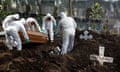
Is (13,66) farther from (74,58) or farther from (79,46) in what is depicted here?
(79,46)

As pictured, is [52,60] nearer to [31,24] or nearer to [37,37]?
[37,37]

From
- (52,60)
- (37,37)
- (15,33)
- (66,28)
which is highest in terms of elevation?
(66,28)

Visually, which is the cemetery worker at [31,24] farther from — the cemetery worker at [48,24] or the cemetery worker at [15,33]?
the cemetery worker at [15,33]

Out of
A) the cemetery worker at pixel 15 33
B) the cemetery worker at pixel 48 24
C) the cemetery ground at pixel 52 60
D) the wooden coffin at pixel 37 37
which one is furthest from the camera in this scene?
the cemetery worker at pixel 48 24

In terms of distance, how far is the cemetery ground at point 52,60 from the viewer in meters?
10.7

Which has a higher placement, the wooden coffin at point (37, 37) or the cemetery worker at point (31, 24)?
the cemetery worker at point (31, 24)

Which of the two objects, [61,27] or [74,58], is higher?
[61,27]

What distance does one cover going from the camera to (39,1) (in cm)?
3016

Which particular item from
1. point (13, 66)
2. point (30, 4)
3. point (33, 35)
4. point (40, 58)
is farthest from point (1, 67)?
point (30, 4)

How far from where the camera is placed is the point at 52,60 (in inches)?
459

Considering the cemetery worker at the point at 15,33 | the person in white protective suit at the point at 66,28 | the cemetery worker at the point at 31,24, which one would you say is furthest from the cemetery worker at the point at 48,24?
the cemetery worker at the point at 15,33

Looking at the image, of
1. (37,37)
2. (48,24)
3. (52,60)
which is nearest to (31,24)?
(37,37)

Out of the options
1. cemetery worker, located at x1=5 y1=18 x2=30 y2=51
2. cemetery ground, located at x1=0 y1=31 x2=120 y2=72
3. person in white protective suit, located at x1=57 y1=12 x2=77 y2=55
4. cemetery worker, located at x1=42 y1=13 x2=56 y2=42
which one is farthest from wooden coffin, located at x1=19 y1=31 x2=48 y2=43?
person in white protective suit, located at x1=57 y1=12 x2=77 y2=55

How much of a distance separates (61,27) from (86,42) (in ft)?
10.6
